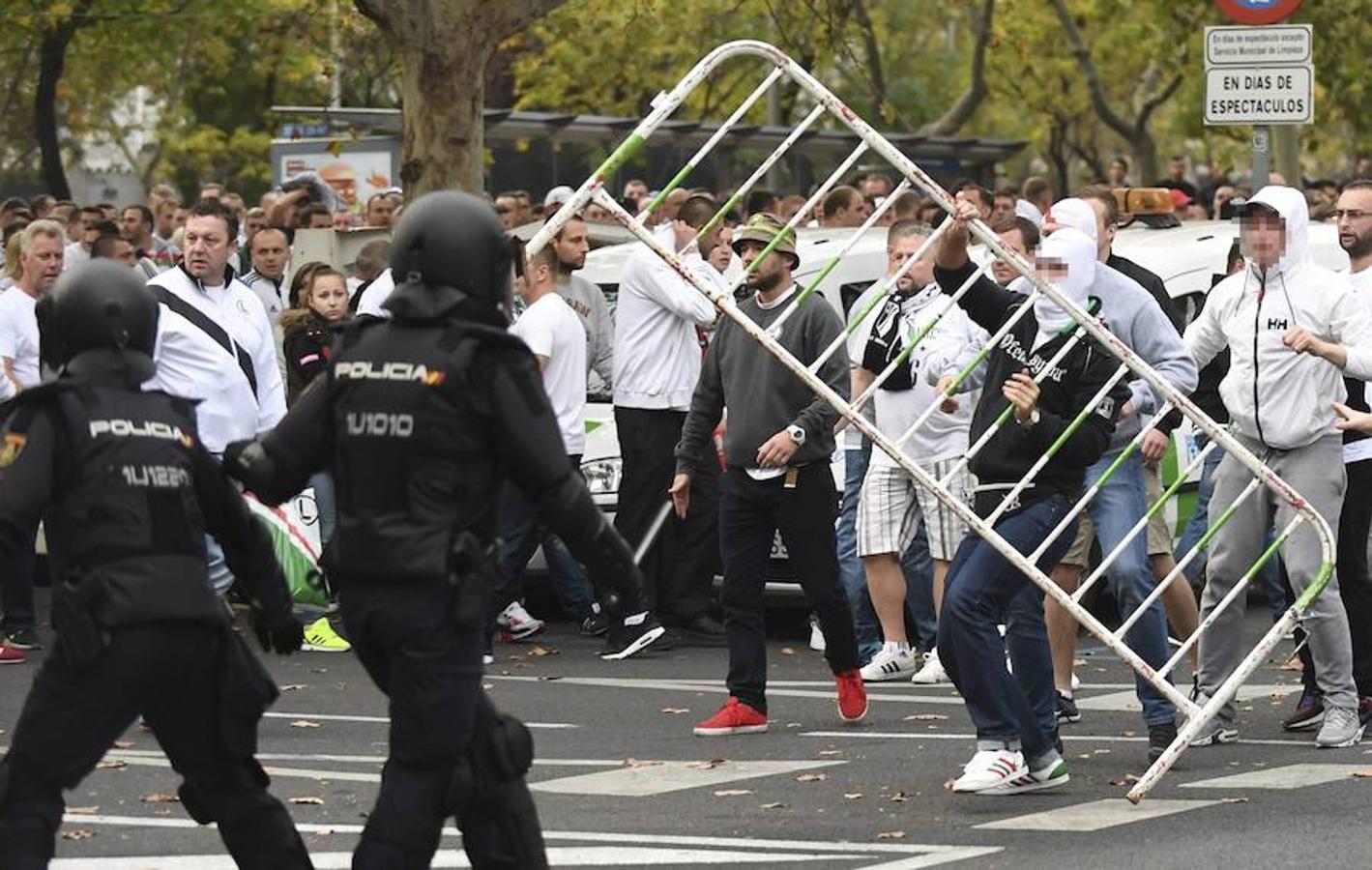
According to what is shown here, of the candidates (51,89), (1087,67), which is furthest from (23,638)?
(1087,67)

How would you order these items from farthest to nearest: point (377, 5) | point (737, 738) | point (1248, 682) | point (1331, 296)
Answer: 1. point (377, 5)
2. point (1248, 682)
3. point (737, 738)
4. point (1331, 296)

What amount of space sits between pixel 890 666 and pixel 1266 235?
10.5 feet

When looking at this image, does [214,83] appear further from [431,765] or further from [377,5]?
[431,765]

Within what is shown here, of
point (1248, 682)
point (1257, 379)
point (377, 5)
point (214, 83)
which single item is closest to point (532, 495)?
point (1257, 379)

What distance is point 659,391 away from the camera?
13.8 meters

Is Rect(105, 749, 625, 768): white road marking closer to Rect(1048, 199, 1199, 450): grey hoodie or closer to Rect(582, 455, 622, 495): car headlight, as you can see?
Rect(1048, 199, 1199, 450): grey hoodie

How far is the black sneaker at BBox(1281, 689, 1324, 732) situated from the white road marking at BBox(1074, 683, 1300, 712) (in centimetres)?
52

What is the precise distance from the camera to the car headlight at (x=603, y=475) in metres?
14.2

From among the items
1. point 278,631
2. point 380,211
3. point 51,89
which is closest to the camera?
point 278,631

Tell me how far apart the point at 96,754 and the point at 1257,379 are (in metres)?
4.91

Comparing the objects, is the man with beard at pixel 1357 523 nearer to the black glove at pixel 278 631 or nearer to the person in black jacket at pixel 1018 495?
the person in black jacket at pixel 1018 495

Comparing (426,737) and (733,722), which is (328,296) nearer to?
(733,722)

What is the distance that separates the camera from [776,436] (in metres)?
10.7

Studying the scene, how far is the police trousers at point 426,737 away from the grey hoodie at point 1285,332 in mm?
4289
